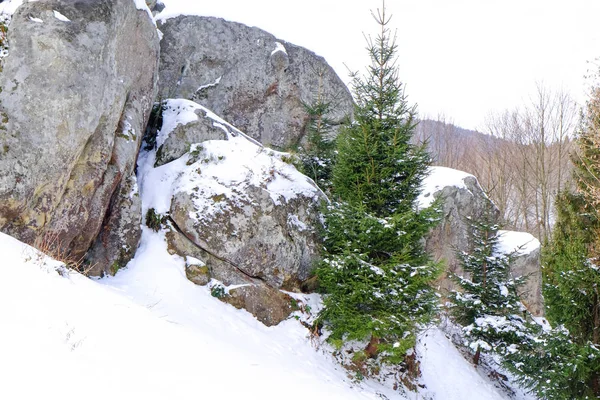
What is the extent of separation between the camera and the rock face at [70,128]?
5.46 meters

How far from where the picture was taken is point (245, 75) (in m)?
13.3

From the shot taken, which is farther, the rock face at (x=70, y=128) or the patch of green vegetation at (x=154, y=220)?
the patch of green vegetation at (x=154, y=220)

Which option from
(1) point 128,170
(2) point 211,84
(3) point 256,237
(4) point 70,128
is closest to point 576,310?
(3) point 256,237

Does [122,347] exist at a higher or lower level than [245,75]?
lower

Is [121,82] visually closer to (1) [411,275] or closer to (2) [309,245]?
(2) [309,245]

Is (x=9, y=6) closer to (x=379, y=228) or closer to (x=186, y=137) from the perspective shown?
(x=186, y=137)

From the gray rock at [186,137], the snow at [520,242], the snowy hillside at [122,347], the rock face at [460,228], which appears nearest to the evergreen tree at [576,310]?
the snowy hillside at [122,347]

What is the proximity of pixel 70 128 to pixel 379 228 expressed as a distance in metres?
5.12

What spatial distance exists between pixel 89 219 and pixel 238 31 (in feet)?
31.7

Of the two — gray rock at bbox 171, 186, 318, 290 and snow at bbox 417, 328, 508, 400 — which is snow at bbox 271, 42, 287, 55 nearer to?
gray rock at bbox 171, 186, 318, 290

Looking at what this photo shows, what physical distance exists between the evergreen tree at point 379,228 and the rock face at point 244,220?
28.0 inches

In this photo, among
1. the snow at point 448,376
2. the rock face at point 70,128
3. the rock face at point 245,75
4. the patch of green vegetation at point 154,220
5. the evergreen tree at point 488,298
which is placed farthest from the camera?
the rock face at point 245,75

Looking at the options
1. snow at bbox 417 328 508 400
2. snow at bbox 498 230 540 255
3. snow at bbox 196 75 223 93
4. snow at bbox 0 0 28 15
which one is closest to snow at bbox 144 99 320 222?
snow at bbox 0 0 28 15

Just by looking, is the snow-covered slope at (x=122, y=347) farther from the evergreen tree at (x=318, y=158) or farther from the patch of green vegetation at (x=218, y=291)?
the evergreen tree at (x=318, y=158)
